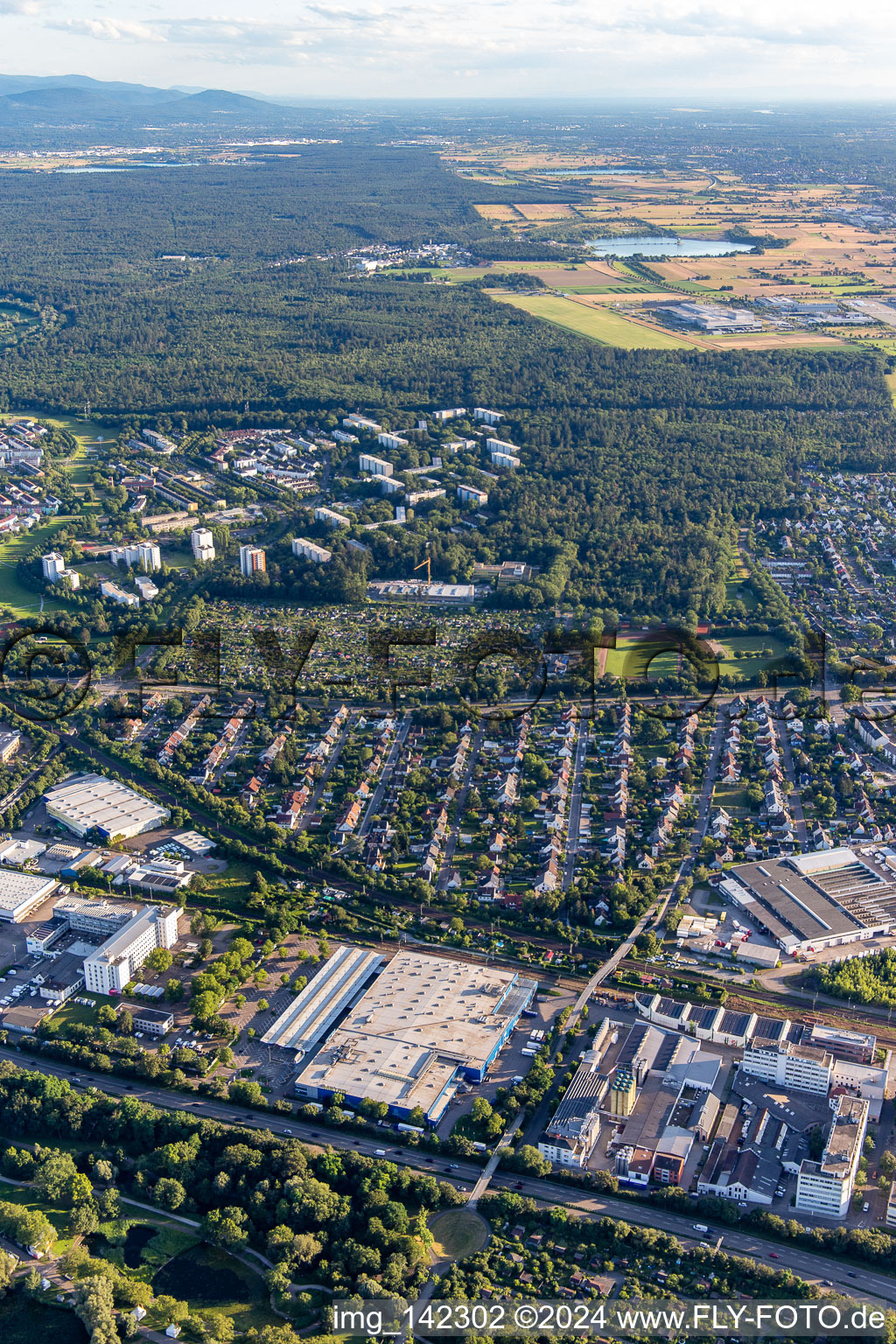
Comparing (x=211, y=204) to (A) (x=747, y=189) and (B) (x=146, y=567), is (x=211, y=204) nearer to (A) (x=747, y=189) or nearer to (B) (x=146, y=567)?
(A) (x=747, y=189)

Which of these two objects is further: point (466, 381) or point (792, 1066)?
point (466, 381)

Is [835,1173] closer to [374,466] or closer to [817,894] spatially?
[817,894]

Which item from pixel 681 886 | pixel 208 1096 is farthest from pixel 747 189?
pixel 208 1096

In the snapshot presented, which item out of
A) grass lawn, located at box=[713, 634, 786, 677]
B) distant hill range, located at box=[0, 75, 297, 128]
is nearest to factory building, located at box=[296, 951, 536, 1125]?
grass lawn, located at box=[713, 634, 786, 677]

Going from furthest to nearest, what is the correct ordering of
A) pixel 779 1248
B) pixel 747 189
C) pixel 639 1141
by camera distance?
pixel 747 189
pixel 639 1141
pixel 779 1248

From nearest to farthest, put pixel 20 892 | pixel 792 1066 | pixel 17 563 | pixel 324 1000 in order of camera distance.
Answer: pixel 792 1066 < pixel 324 1000 < pixel 20 892 < pixel 17 563

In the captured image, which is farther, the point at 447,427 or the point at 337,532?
the point at 447,427

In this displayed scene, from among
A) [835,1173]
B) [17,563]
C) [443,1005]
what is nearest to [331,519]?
[17,563]
